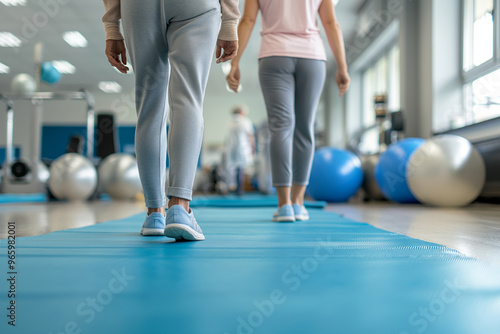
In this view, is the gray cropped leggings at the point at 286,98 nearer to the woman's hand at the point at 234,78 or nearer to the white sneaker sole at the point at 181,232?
the woman's hand at the point at 234,78

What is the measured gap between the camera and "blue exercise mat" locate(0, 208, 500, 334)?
22.8 inches

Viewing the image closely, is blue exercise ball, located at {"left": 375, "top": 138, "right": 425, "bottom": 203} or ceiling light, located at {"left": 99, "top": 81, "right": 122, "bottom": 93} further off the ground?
ceiling light, located at {"left": 99, "top": 81, "right": 122, "bottom": 93}

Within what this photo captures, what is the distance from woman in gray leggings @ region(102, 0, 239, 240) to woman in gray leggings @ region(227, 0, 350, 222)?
0.63 meters

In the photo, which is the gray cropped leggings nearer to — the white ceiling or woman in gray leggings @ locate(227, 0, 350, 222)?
woman in gray leggings @ locate(227, 0, 350, 222)

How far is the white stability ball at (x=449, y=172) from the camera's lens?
334 cm

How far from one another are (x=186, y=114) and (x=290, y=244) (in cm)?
46

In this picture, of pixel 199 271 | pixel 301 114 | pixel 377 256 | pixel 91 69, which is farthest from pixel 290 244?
pixel 91 69

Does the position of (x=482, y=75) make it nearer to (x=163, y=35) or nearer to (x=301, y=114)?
(x=301, y=114)

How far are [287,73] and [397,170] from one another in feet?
7.38

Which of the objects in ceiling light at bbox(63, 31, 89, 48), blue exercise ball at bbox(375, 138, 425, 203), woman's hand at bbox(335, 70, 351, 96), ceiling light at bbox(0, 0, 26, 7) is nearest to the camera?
woman's hand at bbox(335, 70, 351, 96)

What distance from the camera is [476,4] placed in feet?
15.5

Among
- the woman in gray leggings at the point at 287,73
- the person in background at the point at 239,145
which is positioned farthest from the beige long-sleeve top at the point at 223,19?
the person in background at the point at 239,145

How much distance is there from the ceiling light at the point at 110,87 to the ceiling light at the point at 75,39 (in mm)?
3000

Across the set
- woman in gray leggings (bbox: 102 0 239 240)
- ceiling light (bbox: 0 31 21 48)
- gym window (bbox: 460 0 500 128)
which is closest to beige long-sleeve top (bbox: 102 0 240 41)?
woman in gray leggings (bbox: 102 0 239 240)
